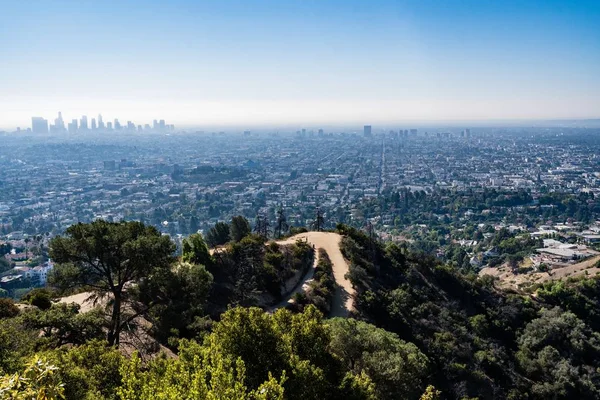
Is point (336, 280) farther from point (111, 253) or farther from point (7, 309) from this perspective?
point (7, 309)

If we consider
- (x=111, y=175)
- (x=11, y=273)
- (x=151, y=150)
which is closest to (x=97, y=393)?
(x=11, y=273)

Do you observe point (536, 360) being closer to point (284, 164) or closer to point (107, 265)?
point (107, 265)

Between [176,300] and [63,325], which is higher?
[63,325]

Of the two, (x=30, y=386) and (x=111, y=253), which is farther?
(x=111, y=253)

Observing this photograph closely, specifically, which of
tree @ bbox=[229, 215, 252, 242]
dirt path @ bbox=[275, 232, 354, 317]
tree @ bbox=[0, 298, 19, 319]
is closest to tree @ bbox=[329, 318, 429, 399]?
dirt path @ bbox=[275, 232, 354, 317]

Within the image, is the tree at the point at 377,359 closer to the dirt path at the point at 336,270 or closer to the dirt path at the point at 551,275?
the dirt path at the point at 336,270

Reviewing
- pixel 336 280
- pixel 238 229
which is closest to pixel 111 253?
pixel 336 280

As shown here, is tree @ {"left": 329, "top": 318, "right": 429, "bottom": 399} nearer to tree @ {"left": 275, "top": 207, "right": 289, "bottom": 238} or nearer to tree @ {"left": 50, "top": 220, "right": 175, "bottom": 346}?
tree @ {"left": 50, "top": 220, "right": 175, "bottom": 346}
